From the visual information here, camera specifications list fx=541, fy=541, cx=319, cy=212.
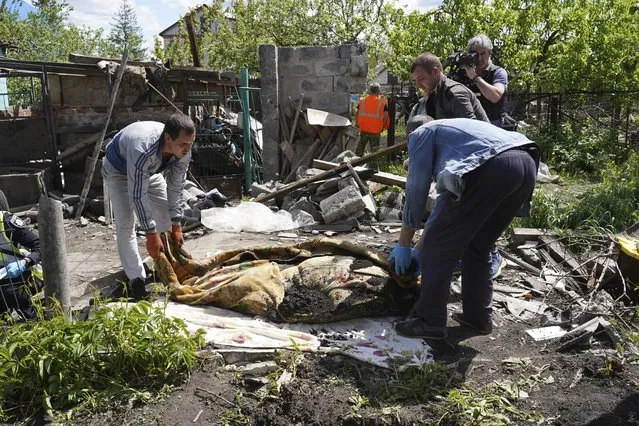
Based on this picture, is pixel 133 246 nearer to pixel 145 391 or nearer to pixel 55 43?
pixel 145 391

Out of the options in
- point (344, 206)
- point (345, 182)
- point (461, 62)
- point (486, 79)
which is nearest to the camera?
point (461, 62)

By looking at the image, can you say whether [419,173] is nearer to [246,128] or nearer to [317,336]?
[317,336]

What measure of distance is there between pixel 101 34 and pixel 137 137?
39.6 metres

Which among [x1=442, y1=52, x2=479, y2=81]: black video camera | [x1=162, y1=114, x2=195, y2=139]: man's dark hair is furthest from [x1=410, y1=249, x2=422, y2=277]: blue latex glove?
[x1=442, y1=52, x2=479, y2=81]: black video camera

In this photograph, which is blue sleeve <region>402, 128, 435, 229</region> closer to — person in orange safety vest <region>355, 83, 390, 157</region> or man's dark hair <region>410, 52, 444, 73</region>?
man's dark hair <region>410, 52, 444, 73</region>

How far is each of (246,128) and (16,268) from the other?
6026 mm

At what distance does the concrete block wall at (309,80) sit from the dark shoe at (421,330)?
6.57 metres

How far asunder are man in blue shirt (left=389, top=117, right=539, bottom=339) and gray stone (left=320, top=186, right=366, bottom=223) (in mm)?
3226

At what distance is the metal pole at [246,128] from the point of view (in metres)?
9.54

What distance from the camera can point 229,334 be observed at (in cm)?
371

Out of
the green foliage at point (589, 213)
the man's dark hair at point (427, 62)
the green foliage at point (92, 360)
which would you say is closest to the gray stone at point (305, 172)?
the green foliage at point (589, 213)

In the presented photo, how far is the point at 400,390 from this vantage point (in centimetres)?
318

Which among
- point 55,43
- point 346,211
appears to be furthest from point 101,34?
point 346,211

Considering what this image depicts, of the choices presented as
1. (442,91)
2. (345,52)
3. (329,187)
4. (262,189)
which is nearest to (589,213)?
(442,91)
